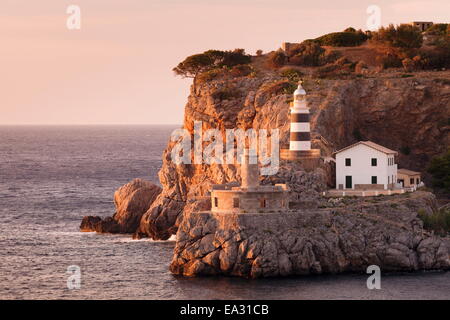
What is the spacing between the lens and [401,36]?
341 feet

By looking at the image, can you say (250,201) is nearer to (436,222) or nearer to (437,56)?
(436,222)

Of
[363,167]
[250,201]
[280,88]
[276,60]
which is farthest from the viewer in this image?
[276,60]

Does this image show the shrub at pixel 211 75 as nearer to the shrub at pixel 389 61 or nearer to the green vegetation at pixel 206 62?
the green vegetation at pixel 206 62

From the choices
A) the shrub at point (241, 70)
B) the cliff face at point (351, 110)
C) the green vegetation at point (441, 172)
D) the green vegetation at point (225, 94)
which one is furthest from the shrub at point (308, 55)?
the green vegetation at point (441, 172)

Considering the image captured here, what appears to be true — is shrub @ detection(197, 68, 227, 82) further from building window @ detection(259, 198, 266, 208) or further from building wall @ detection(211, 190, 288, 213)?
building window @ detection(259, 198, 266, 208)

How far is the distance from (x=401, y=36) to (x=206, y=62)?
17476 mm

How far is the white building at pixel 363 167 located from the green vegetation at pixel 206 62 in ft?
87.5

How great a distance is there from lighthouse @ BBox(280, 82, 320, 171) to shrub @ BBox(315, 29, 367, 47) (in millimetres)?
33252

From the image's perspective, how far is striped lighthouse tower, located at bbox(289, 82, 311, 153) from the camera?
256 ft

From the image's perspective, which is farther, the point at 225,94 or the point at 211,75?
the point at 211,75

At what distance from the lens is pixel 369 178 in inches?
3093

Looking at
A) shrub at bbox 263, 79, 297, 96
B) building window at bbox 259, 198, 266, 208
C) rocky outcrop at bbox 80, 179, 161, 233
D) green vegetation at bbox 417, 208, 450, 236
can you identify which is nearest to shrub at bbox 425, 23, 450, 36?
shrub at bbox 263, 79, 297, 96

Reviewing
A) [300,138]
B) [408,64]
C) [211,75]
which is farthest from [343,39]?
[300,138]

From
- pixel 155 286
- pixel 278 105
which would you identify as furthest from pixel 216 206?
pixel 278 105
